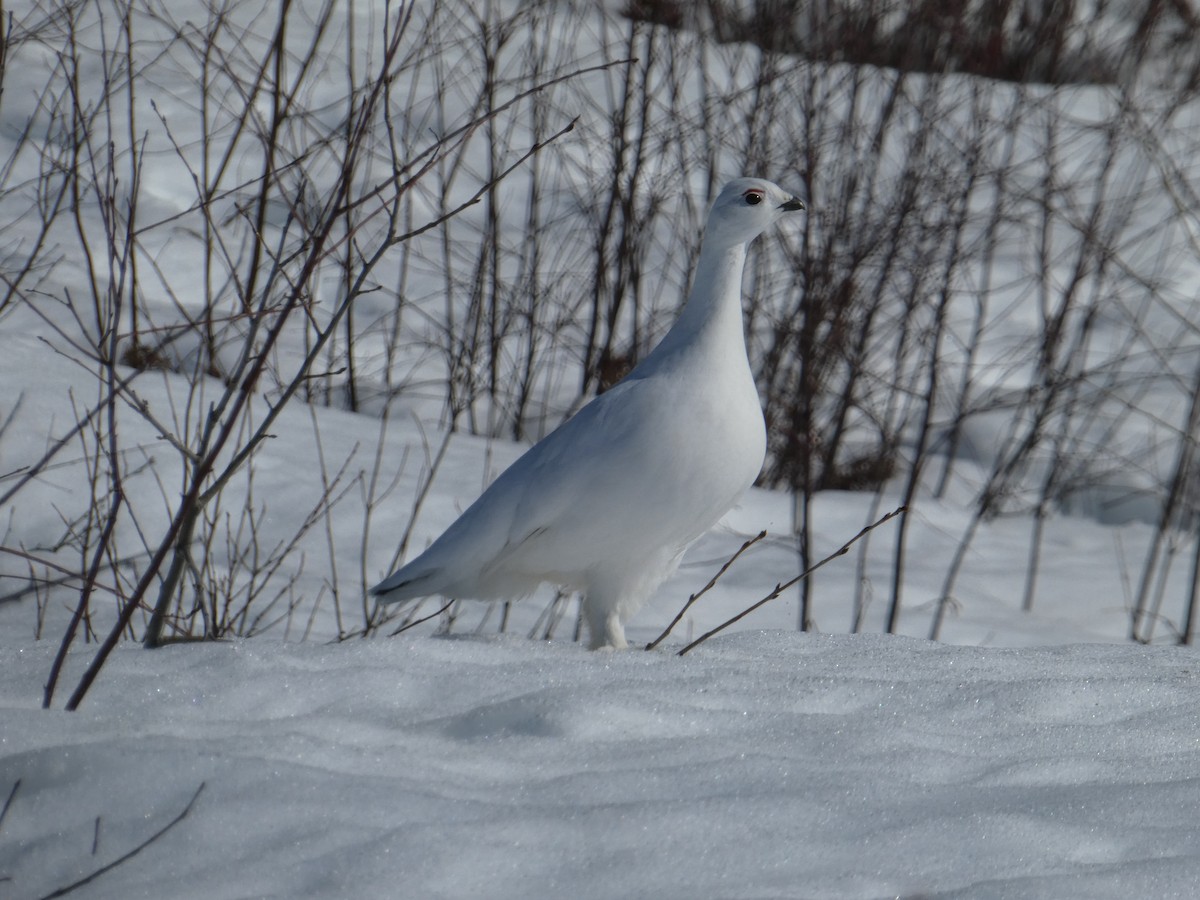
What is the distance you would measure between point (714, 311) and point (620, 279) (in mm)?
3370

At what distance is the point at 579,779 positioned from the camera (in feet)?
5.83

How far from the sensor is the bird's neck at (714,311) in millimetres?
2775

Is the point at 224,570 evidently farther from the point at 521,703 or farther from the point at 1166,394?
the point at 1166,394

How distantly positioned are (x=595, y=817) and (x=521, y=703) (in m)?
0.38

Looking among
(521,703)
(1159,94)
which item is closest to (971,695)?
(521,703)

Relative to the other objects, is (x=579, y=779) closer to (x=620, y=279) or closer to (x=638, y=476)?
(x=638, y=476)

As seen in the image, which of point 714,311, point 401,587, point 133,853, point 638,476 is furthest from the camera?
point 401,587

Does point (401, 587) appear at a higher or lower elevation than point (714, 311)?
lower

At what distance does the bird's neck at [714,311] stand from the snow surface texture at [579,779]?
653mm

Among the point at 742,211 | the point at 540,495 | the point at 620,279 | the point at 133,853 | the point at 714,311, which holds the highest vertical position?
the point at 620,279

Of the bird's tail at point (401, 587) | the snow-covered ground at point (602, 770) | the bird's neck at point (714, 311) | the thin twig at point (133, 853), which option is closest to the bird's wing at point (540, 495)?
the bird's tail at point (401, 587)

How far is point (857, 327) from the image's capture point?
6004 millimetres

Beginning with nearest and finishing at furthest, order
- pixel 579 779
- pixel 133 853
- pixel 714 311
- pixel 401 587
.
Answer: pixel 133 853 → pixel 579 779 → pixel 714 311 → pixel 401 587

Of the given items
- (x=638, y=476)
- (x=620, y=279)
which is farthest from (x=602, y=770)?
(x=620, y=279)
